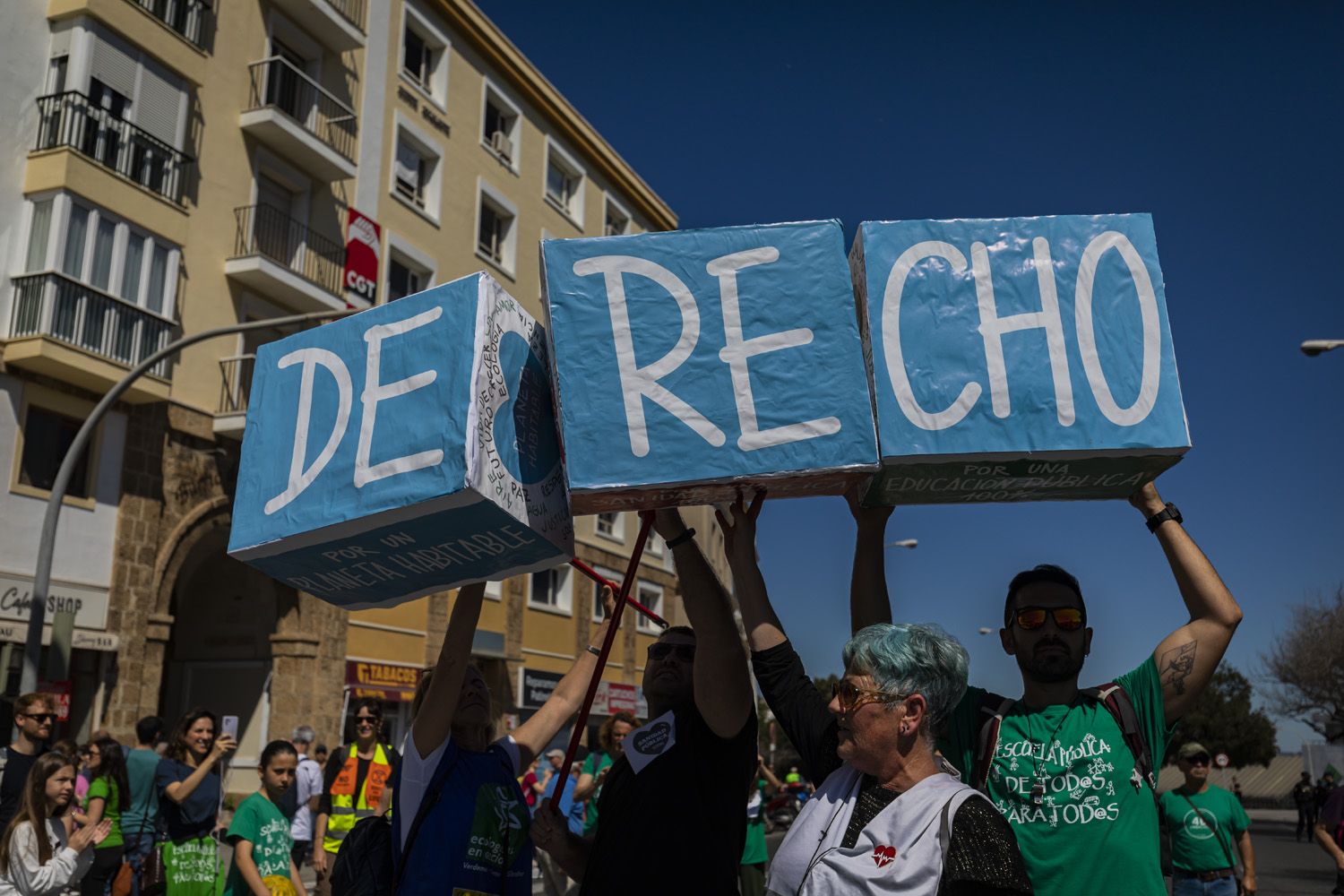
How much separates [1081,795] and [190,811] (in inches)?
239

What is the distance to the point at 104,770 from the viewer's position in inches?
334

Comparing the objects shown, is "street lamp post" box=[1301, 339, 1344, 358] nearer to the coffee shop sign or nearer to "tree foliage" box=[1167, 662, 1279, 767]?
the coffee shop sign

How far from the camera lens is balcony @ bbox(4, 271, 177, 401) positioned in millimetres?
17109

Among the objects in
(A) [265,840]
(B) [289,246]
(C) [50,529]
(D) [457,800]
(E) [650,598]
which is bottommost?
(A) [265,840]

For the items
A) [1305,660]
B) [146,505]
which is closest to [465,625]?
[146,505]

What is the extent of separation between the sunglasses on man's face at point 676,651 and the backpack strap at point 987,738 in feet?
3.25

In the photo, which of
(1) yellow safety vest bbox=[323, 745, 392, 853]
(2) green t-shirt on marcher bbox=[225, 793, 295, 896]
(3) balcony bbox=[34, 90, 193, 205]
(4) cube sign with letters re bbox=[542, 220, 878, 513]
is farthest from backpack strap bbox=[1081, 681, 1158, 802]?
(3) balcony bbox=[34, 90, 193, 205]

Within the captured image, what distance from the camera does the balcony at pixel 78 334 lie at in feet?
56.1

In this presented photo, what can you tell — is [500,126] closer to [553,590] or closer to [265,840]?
[553,590]

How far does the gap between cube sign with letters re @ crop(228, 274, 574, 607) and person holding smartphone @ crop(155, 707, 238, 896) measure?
15.1 feet

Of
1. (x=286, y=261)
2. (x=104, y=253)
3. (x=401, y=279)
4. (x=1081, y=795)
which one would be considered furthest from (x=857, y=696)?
(x=401, y=279)

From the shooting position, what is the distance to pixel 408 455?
313cm

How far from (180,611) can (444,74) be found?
13415mm

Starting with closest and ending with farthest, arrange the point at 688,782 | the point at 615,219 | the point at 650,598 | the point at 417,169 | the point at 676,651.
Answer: the point at 688,782, the point at 676,651, the point at 417,169, the point at 650,598, the point at 615,219
